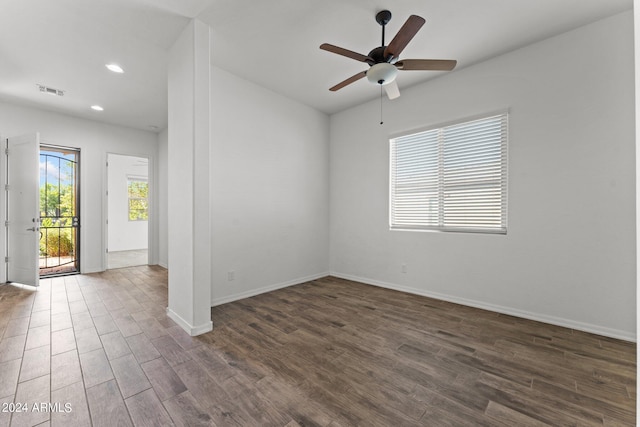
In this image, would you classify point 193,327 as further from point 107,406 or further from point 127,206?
point 127,206

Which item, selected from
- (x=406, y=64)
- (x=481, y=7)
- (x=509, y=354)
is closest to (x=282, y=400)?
(x=509, y=354)

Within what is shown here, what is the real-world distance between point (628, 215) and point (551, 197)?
0.57 meters

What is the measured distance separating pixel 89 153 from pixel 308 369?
584 centimetres

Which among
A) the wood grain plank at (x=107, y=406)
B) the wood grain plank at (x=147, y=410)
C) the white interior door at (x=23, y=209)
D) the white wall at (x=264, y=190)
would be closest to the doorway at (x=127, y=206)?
the white interior door at (x=23, y=209)

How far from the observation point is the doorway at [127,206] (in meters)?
7.76

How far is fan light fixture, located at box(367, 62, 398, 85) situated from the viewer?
2312mm

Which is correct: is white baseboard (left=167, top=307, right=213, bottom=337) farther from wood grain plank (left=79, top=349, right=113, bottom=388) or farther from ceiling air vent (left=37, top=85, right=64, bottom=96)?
ceiling air vent (left=37, top=85, right=64, bottom=96)

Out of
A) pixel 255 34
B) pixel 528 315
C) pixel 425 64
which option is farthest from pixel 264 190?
pixel 528 315

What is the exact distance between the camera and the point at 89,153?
514 cm

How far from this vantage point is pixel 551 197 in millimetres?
2844

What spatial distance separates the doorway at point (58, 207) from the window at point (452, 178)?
19.4 ft

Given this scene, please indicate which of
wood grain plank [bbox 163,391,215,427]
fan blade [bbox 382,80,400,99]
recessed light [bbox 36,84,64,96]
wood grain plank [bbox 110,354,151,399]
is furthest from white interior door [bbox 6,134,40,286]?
fan blade [bbox 382,80,400,99]

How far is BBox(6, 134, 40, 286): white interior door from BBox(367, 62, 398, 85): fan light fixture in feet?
16.7

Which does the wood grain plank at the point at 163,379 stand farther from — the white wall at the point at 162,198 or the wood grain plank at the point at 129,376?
the white wall at the point at 162,198
